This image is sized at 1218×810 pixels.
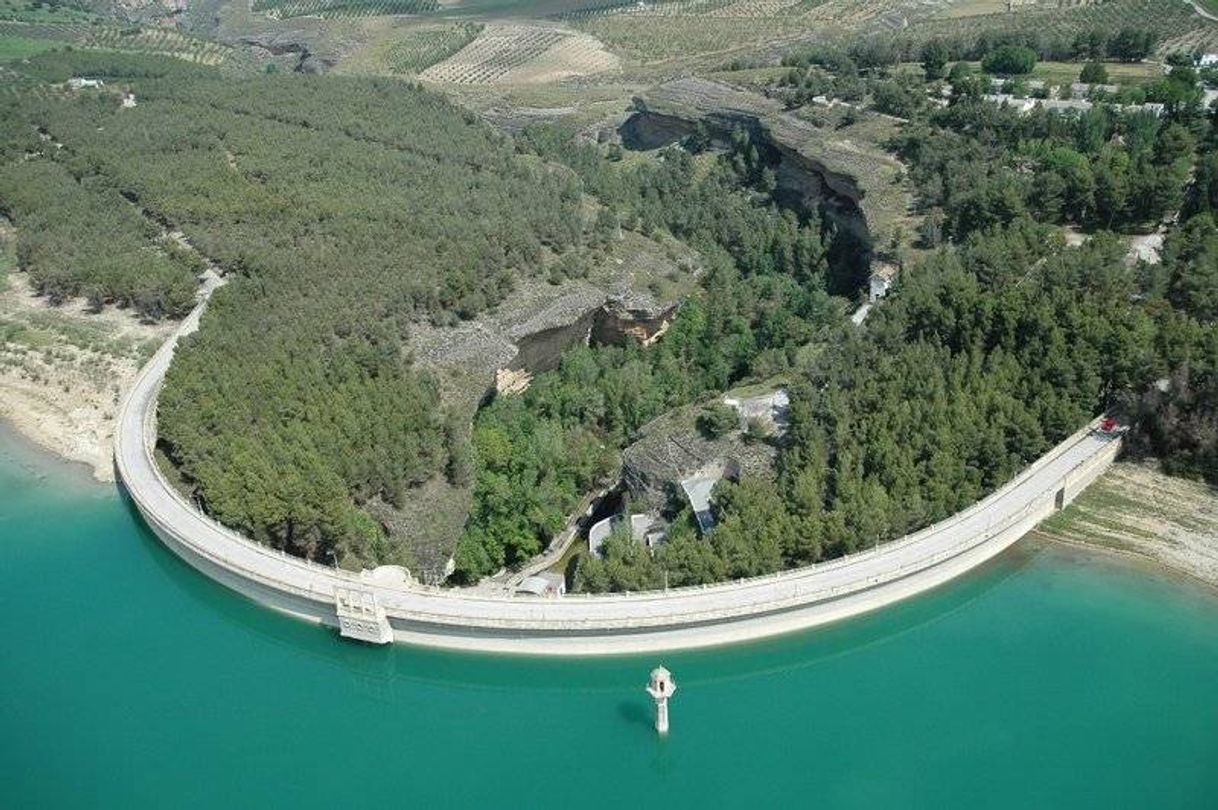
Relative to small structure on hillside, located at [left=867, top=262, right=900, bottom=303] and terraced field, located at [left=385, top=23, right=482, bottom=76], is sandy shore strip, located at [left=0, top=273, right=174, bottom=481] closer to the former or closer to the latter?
small structure on hillside, located at [left=867, top=262, right=900, bottom=303]

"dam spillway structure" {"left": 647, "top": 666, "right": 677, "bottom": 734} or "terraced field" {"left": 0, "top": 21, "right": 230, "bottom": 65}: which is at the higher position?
"terraced field" {"left": 0, "top": 21, "right": 230, "bottom": 65}

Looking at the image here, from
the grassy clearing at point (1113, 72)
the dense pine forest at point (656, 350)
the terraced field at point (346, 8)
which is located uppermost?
the grassy clearing at point (1113, 72)

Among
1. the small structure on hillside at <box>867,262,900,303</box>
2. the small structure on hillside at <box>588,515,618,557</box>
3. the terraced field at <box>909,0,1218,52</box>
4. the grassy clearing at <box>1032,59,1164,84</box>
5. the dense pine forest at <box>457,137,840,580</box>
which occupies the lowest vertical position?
the small structure on hillside at <box>588,515,618,557</box>

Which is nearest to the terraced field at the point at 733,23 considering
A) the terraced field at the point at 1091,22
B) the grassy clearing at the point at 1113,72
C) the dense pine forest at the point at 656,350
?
the terraced field at the point at 1091,22

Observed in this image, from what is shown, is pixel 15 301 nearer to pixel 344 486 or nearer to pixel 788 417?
pixel 344 486

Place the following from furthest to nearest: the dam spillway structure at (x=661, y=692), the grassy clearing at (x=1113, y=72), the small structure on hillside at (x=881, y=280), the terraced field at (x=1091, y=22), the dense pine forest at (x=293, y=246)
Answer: the terraced field at (x=1091, y=22) < the grassy clearing at (x=1113, y=72) < the small structure on hillside at (x=881, y=280) < the dense pine forest at (x=293, y=246) < the dam spillway structure at (x=661, y=692)

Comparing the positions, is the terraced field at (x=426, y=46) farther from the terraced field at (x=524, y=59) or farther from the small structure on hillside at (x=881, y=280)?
the small structure on hillside at (x=881, y=280)

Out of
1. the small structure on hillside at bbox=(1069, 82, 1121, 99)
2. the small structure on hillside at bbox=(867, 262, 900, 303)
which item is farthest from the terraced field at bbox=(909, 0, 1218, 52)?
the small structure on hillside at bbox=(867, 262, 900, 303)
